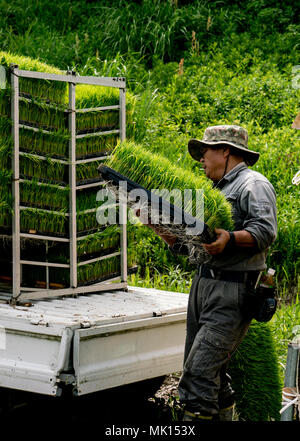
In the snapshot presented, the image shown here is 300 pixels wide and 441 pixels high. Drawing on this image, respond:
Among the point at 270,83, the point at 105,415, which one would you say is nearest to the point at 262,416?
the point at 105,415

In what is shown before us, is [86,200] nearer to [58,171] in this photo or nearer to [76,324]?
[58,171]

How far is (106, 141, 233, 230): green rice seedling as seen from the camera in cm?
386

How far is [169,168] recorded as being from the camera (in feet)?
13.2

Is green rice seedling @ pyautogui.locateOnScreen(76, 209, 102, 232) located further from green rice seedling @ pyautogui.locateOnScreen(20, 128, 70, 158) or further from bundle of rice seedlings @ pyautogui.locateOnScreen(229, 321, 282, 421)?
bundle of rice seedlings @ pyautogui.locateOnScreen(229, 321, 282, 421)

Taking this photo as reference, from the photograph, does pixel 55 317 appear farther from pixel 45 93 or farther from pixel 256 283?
pixel 45 93

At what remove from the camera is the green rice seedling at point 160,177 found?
3.86 metres

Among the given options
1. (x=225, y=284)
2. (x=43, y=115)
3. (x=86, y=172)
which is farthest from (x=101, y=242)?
(x=225, y=284)

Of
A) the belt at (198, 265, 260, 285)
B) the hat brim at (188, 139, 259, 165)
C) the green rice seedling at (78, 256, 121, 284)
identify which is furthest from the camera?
the green rice seedling at (78, 256, 121, 284)

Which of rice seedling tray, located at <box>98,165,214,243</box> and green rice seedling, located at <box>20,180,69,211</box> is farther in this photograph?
green rice seedling, located at <box>20,180,69,211</box>

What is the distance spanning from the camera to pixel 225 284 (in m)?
3.94


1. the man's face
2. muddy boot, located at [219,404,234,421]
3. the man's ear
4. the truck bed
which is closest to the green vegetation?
the man's face

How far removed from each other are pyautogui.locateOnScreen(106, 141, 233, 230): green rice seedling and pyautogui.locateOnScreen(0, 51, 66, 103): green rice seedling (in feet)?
3.06

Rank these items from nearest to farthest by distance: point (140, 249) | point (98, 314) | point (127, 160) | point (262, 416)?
point (127, 160) → point (98, 314) → point (262, 416) → point (140, 249)

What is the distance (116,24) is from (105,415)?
24.6ft
